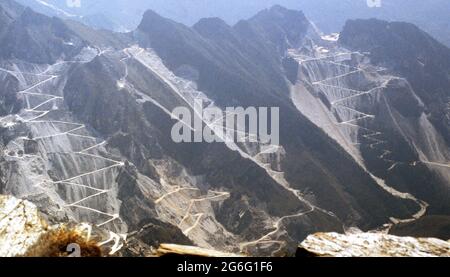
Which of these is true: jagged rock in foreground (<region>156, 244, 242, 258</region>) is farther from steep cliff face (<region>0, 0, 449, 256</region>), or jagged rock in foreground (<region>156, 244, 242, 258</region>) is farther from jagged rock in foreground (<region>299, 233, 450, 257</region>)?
steep cliff face (<region>0, 0, 449, 256</region>)

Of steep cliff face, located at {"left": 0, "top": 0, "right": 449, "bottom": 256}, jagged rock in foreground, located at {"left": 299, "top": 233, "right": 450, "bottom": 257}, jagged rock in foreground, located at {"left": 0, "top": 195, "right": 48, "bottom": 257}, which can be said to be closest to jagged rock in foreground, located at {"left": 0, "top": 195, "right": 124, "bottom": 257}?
jagged rock in foreground, located at {"left": 0, "top": 195, "right": 48, "bottom": 257}

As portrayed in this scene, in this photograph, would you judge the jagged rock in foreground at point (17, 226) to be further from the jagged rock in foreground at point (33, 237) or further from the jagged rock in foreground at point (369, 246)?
the jagged rock in foreground at point (369, 246)

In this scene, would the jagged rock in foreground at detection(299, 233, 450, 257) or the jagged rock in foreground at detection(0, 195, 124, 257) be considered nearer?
the jagged rock in foreground at detection(299, 233, 450, 257)

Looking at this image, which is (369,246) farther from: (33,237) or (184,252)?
(33,237)

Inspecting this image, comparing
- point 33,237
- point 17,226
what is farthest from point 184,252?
point 17,226

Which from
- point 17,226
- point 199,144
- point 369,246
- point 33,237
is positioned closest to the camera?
point 369,246
